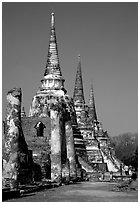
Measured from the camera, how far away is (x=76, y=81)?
134ft

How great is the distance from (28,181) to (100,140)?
2381cm

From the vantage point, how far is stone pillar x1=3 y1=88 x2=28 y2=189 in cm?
1530

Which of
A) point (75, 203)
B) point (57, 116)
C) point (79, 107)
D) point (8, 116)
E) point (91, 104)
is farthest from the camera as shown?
point (91, 104)

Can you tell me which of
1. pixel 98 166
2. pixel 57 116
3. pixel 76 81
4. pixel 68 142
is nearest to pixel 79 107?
pixel 76 81

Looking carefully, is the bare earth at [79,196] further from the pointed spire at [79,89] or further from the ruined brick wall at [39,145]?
the pointed spire at [79,89]

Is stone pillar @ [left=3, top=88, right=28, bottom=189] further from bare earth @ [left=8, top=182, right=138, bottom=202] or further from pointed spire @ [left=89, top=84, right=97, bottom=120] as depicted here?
pointed spire @ [left=89, top=84, right=97, bottom=120]

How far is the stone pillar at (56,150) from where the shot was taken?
20719mm

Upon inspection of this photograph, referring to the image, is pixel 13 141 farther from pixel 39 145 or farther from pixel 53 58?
pixel 53 58

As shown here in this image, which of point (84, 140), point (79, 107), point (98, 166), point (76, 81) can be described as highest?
point (76, 81)

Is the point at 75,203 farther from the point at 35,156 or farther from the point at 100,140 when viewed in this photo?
the point at 100,140

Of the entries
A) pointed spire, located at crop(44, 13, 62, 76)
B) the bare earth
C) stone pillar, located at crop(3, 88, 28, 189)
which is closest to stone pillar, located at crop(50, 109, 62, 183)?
stone pillar, located at crop(3, 88, 28, 189)

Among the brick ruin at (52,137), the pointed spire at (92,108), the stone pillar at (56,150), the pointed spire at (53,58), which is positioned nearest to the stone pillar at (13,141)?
the brick ruin at (52,137)

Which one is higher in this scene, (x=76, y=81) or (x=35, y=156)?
(x=76, y=81)

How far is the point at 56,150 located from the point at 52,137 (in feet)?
2.44
